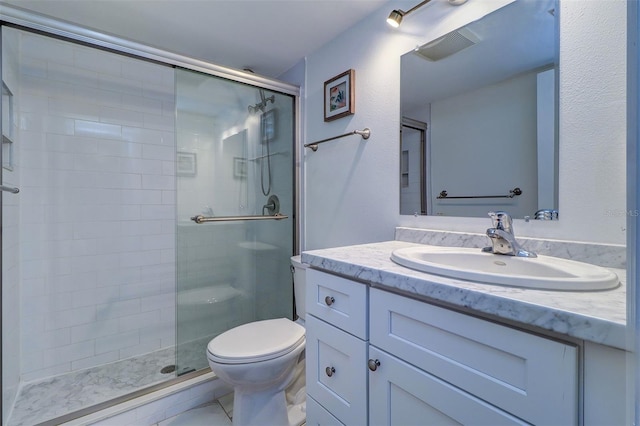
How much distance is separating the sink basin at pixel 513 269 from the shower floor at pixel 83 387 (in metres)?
1.55

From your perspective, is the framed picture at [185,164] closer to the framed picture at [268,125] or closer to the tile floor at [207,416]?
the framed picture at [268,125]

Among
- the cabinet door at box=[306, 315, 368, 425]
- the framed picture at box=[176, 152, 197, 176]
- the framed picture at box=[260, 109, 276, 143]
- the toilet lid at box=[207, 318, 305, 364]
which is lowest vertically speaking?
the toilet lid at box=[207, 318, 305, 364]

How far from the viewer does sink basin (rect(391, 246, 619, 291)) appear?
59 cm

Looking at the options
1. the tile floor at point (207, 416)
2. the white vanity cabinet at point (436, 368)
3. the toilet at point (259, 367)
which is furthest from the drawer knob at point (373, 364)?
the tile floor at point (207, 416)

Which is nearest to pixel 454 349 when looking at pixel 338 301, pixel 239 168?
pixel 338 301

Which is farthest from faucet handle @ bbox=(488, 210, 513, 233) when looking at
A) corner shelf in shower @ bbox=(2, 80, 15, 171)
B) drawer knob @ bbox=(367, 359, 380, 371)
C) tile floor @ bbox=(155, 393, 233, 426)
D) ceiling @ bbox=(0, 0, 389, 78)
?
corner shelf in shower @ bbox=(2, 80, 15, 171)

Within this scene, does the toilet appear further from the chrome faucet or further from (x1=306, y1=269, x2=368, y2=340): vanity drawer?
the chrome faucet

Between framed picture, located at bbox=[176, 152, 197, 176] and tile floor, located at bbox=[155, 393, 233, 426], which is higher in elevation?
framed picture, located at bbox=[176, 152, 197, 176]

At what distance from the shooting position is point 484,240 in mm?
1069

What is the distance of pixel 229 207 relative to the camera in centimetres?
197

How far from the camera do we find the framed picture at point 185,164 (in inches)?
72.3

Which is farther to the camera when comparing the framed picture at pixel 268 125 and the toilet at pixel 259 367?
the framed picture at pixel 268 125

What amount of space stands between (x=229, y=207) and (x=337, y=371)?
138 centimetres

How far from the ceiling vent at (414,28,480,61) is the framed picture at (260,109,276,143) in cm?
111
